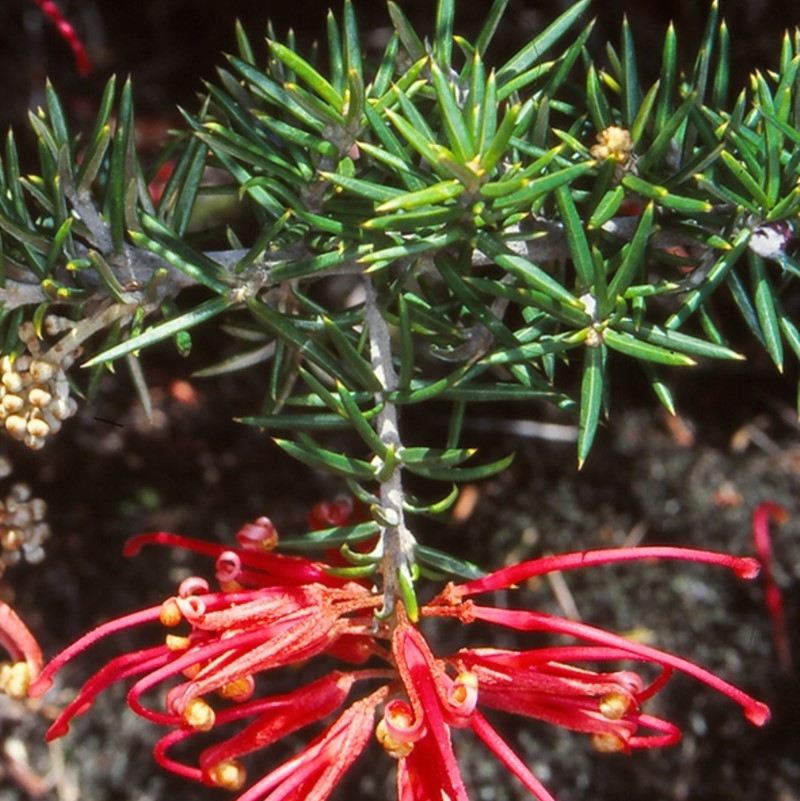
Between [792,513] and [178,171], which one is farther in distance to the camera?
[792,513]

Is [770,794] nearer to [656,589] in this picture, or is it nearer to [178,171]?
[656,589]

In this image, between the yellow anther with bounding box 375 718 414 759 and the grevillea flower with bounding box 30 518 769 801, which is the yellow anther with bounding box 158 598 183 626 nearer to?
the grevillea flower with bounding box 30 518 769 801

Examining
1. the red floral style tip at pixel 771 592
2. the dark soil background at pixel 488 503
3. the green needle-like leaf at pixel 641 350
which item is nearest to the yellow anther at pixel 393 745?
the green needle-like leaf at pixel 641 350

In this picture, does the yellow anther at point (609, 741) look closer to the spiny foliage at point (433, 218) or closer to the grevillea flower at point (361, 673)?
the grevillea flower at point (361, 673)

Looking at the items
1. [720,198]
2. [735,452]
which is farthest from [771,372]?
[720,198]

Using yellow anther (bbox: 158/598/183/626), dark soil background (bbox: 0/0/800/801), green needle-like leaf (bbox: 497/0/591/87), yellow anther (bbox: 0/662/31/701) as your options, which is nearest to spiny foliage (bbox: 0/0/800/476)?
green needle-like leaf (bbox: 497/0/591/87)

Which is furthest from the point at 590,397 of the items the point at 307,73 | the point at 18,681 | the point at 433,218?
the point at 18,681
